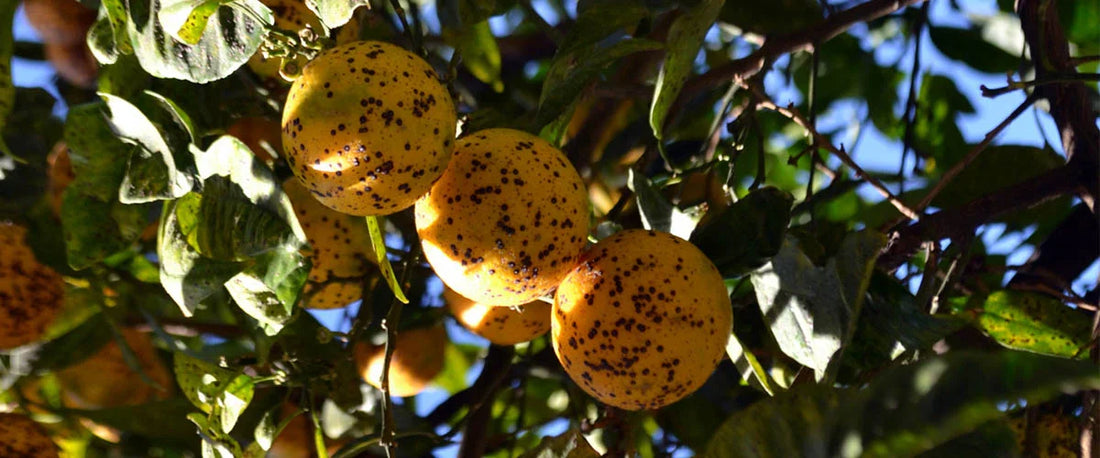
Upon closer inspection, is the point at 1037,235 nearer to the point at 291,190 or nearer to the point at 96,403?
the point at 291,190

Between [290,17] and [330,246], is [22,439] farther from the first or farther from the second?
[290,17]

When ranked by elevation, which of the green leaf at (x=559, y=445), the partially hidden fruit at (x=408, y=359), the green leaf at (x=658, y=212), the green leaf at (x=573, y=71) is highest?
the green leaf at (x=573, y=71)

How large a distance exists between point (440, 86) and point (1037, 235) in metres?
0.91

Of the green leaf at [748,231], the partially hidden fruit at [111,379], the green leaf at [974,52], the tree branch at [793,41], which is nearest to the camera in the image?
the green leaf at [748,231]

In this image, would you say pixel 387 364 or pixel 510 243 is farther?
pixel 387 364

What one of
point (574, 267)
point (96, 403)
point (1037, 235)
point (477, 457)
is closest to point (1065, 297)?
point (1037, 235)

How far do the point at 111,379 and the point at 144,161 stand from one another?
0.52 meters

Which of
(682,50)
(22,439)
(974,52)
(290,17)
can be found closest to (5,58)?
(290,17)

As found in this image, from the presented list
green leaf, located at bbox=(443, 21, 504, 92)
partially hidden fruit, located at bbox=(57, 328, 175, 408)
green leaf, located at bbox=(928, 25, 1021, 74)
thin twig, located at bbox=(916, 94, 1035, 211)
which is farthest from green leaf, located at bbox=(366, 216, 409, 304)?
green leaf, located at bbox=(928, 25, 1021, 74)

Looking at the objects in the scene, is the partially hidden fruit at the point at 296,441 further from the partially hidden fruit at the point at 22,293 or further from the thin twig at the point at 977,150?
the thin twig at the point at 977,150

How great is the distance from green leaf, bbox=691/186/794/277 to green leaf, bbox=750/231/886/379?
2 centimetres

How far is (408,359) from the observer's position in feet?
4.04

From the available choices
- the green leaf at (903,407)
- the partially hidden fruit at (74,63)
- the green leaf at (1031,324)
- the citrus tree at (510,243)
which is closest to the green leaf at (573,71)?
the citrus tree at (510,243)

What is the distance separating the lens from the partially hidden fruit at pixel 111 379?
131cm
